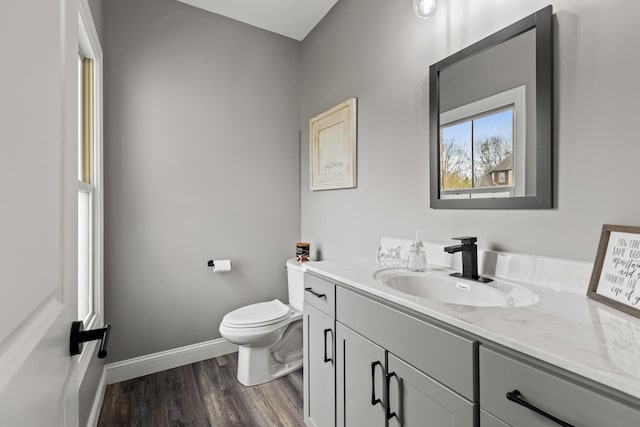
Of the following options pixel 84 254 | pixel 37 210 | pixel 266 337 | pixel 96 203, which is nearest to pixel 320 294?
pixel 266 337

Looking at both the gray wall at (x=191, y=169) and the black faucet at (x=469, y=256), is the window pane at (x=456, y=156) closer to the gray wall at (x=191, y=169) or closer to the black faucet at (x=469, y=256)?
the black faucet at (x=469, y=256)

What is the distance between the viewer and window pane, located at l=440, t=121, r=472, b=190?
4.66 ft

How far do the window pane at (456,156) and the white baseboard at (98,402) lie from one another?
215 cm

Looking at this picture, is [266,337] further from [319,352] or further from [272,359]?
[319,352]

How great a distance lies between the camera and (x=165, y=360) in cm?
225

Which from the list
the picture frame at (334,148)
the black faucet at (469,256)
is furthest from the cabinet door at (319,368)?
the picture frame at (334,148)

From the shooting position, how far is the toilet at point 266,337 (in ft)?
6.51

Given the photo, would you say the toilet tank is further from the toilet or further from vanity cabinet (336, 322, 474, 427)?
vanity cabinet (336, 322, 474, 427)

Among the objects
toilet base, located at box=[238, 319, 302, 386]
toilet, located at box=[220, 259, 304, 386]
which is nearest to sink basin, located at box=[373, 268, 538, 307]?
toilet, located at box=[220, 259, 304, 386]

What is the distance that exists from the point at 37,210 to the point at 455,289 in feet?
4.22

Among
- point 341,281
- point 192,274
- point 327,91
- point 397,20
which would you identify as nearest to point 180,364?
point 192,274

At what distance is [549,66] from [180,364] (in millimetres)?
2740

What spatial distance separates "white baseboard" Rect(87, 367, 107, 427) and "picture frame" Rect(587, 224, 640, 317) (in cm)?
224

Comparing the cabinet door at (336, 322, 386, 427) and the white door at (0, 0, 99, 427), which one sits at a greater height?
the white door at (0, 0, 99, 427)
